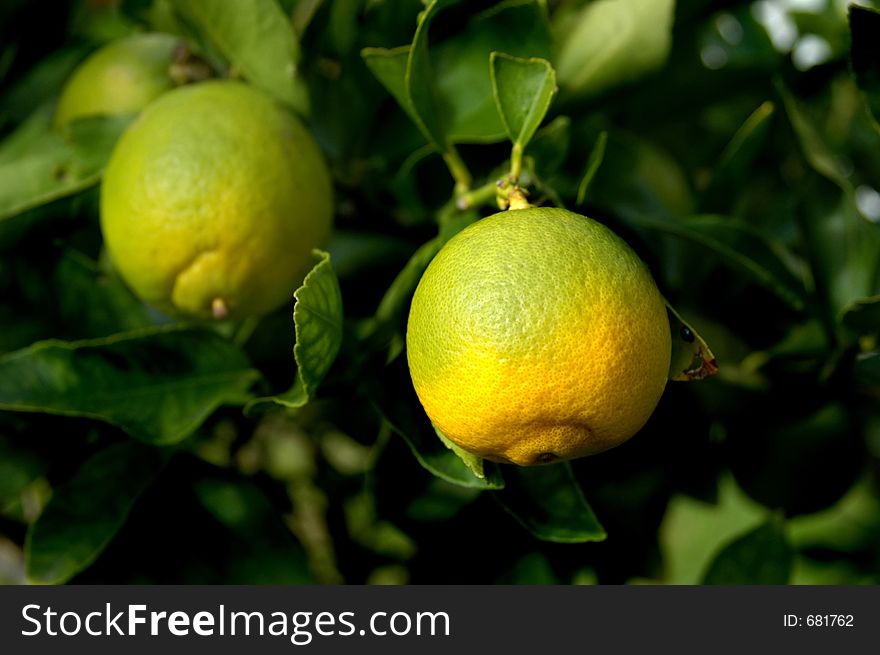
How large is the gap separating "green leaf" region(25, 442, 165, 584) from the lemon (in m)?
0.36

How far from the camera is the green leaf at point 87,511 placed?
85 cm

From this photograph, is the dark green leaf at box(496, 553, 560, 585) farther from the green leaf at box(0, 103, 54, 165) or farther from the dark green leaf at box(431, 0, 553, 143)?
the green leaf at box(0, 103, 54, 165)

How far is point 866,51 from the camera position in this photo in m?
0.81

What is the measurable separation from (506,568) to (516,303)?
0.51 meters

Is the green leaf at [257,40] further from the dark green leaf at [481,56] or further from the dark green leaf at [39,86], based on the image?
the dark green leaf at [39,86]

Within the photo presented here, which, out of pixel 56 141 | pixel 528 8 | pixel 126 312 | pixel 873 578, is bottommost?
pixel 873 578

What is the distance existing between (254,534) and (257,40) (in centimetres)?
52

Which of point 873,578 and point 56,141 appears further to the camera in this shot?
point 873,578

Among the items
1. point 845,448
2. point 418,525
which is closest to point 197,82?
point 418,525

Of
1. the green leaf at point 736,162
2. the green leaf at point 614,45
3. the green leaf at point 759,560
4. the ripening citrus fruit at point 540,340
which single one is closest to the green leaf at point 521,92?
the ripening citrus fruit at point 540,340

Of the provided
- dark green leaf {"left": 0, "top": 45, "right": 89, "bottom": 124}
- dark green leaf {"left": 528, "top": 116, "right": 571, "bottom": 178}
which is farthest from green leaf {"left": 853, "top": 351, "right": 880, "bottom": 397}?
dark green leaf {"left": 0, "top": 45, "right": 89, "bottom": 124}

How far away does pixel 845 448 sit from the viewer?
1082 millimetres

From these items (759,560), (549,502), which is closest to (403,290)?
(549,502)

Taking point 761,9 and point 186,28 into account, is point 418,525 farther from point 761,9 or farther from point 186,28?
point 761,9
